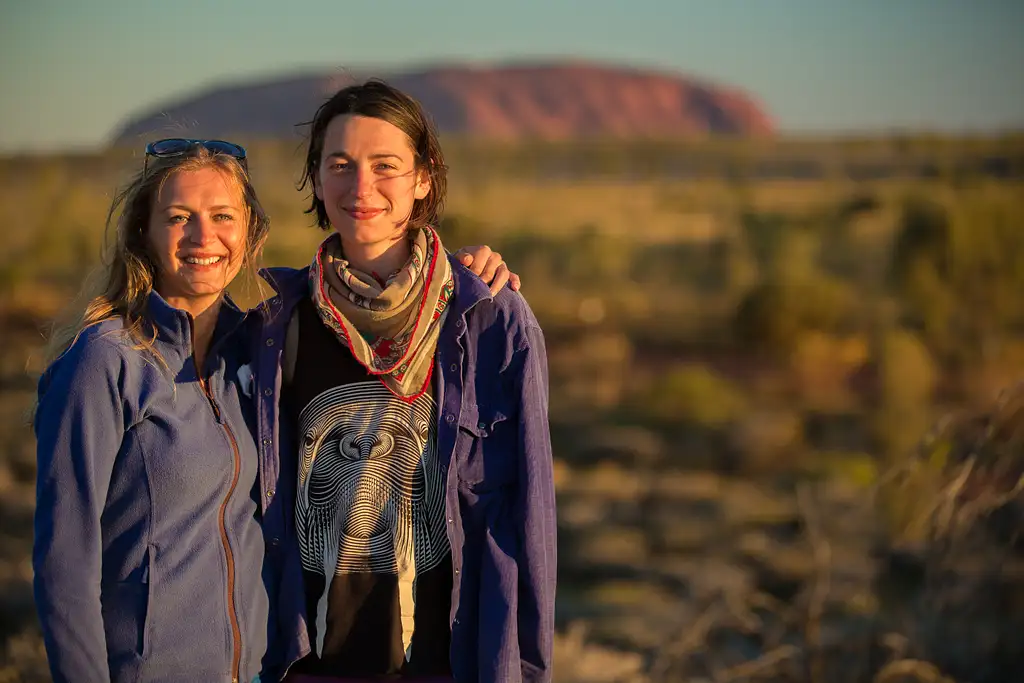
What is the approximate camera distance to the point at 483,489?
9.27 ft

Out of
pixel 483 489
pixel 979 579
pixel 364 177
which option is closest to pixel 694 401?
pixel 979 579

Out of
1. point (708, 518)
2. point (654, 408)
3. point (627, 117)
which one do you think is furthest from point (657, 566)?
point (627, 117)

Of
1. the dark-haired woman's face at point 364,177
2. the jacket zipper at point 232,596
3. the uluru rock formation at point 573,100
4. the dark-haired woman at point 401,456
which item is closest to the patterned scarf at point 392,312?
the dark-haired woman at point 401,456

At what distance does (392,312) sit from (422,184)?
0.39 m

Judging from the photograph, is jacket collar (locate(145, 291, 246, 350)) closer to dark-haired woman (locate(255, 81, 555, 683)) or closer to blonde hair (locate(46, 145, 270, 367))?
blonde hair (locate(46, 145, 270, 367))

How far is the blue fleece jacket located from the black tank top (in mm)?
162

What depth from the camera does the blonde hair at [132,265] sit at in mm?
2748

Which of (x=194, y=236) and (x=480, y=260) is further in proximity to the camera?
(x=480, y=260)

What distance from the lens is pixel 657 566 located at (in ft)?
32.1

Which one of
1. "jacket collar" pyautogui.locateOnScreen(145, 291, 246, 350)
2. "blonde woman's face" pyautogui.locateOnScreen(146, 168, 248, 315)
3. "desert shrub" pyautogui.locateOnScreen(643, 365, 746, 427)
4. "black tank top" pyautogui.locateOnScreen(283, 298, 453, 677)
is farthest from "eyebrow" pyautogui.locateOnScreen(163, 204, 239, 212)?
"desert shrub" pyautogui.locateOnScreen(643, 365, 746, 427)

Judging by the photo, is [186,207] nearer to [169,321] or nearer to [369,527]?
[169,321]

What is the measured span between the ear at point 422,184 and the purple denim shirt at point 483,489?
0.27 meters

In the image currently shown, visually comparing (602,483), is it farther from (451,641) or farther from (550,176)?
(550,176)

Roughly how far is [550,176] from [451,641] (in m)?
51.0
